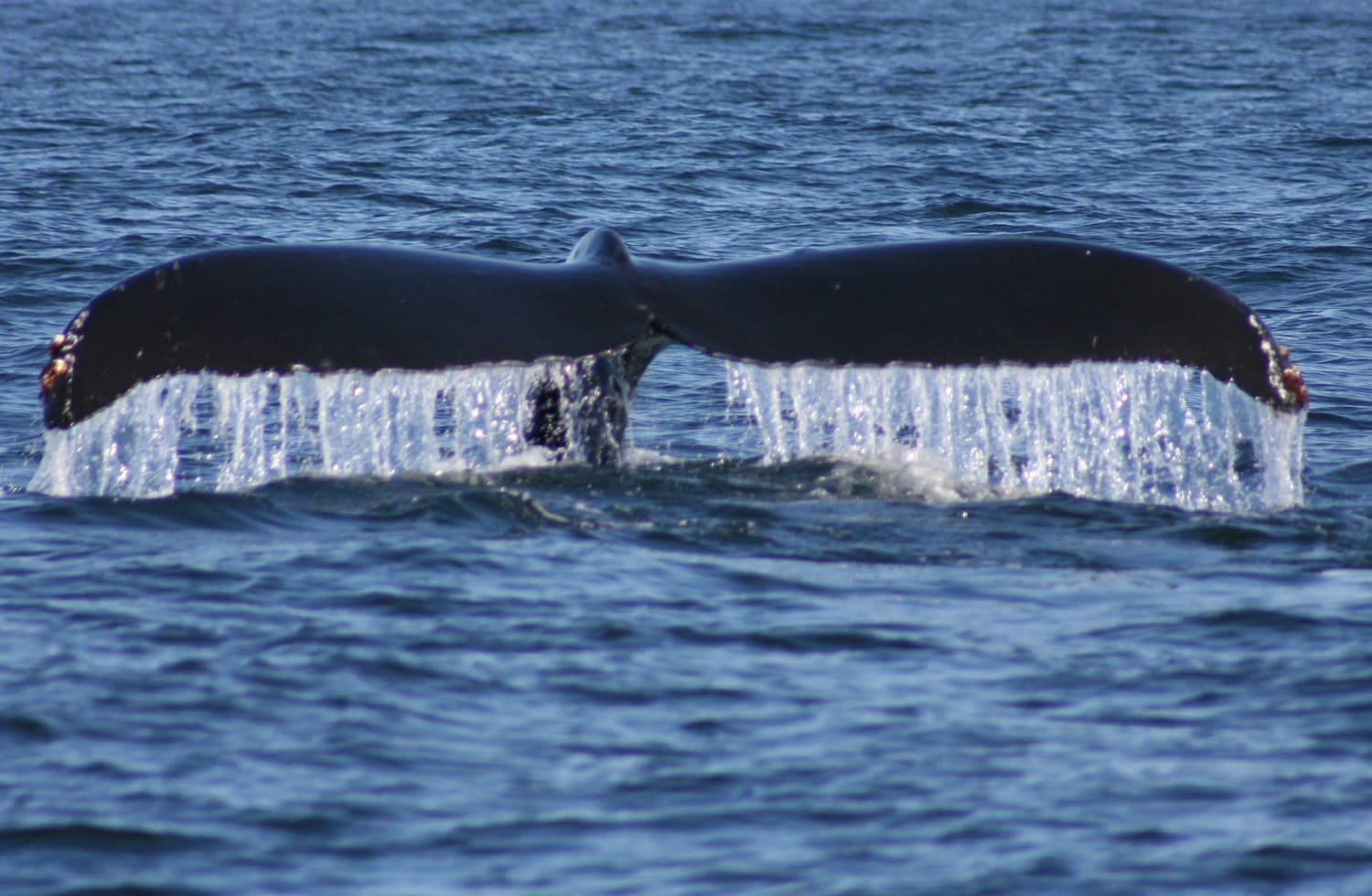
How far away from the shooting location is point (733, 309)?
23.7 feet

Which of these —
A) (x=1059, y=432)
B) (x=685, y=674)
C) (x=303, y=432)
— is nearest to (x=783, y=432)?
(x=1059, y=432)

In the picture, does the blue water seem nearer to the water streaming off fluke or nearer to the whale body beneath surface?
the water streaming off fluke

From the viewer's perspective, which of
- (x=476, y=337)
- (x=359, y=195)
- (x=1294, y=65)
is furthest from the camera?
(x=1294, y=65)

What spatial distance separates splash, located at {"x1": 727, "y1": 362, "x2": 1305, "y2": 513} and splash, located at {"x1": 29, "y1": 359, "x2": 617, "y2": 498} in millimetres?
943

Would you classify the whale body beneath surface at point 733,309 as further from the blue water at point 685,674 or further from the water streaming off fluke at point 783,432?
the blue water at point 685,674

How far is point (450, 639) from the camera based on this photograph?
6.46 metres

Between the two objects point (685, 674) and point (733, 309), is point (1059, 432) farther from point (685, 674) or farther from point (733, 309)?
point (685, 674)

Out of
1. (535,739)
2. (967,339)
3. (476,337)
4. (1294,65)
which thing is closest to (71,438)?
(476,337)

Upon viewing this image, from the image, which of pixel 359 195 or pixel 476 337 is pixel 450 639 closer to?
pixel 476 337

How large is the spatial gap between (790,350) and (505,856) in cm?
263

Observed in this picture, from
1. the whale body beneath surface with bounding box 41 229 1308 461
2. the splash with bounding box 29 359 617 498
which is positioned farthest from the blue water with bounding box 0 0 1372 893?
the whale body beneath surface with bounding box 41 229 1308 461

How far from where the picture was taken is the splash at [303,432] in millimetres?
6863

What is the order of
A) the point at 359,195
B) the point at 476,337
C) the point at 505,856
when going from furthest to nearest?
the point at 359,195
the point at 476,337
the point at 505,856

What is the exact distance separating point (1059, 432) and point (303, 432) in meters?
3.85
